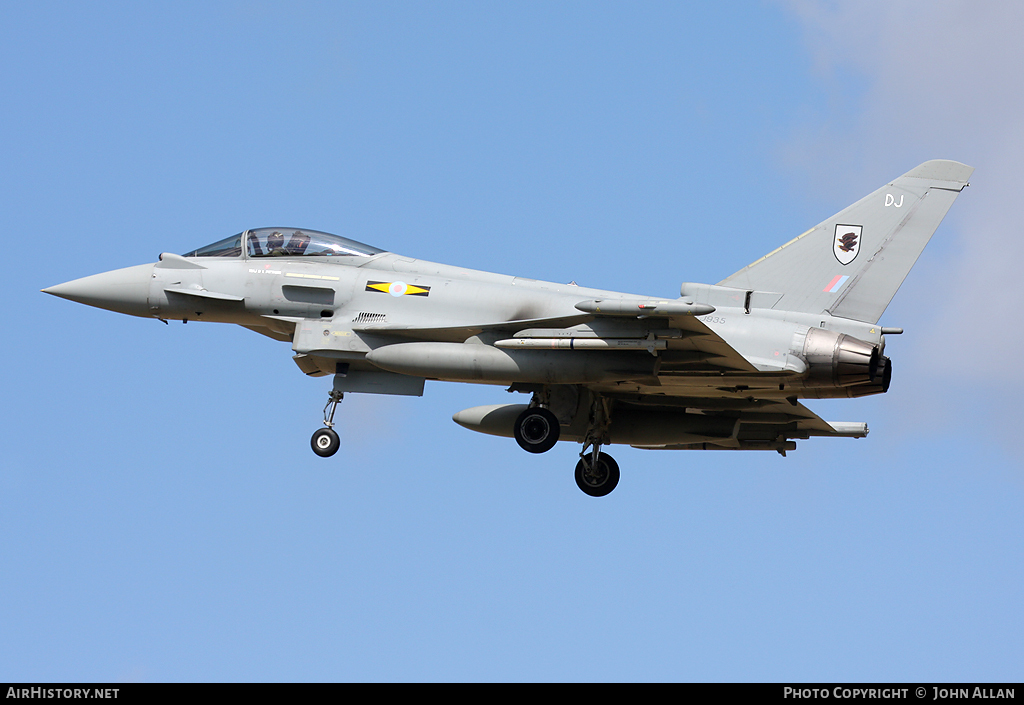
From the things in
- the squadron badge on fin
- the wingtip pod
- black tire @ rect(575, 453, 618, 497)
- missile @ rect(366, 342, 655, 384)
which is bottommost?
black tire @ rect(575, 453, 618, 497)

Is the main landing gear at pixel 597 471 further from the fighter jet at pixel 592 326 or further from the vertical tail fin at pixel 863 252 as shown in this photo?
the vertical tail fin at pixel 863 252

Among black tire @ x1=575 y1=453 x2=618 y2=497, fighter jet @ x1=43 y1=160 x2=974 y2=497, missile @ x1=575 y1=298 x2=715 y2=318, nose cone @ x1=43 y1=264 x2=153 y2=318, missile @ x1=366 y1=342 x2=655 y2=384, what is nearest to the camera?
missile @ x1=575 y1=298 x2=715 y2=318

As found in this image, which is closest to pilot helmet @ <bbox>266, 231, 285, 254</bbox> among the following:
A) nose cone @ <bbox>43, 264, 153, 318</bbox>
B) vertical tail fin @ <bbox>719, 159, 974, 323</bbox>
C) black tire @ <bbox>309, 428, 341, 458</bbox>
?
nose cone @ <bbox>43, 264, 153, 318</bbox>

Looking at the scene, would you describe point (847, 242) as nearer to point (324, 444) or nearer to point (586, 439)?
point (586, 439)

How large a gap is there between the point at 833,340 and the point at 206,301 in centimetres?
1012

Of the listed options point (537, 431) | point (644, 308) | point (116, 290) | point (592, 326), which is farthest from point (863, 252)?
point (116, 290)

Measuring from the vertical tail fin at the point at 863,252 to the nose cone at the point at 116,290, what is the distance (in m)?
9.64

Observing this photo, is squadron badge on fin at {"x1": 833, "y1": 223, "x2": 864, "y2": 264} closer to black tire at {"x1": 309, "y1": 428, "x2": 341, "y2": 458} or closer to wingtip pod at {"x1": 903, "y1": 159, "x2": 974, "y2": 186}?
wingtip pod at {"x1": 903, "y1": 159, "x2": 974, "y2": 186}

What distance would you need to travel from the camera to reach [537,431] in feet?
63.5

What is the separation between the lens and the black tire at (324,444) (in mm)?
19750

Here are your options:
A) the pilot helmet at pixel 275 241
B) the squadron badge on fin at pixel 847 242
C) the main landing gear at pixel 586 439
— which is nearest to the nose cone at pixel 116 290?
the pilot helmet at pixel 275 241

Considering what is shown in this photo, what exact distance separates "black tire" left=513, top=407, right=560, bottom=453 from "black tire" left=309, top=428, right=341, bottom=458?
292cm

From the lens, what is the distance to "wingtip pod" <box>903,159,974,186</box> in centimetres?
1942
